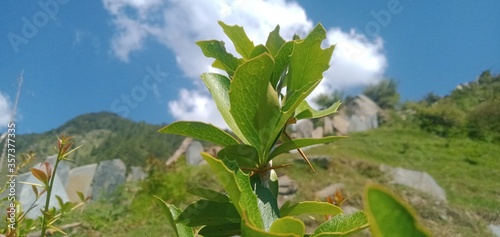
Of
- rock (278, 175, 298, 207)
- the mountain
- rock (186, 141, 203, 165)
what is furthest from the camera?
the mountain

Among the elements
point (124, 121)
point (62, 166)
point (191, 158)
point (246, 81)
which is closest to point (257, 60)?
point (246, 81)

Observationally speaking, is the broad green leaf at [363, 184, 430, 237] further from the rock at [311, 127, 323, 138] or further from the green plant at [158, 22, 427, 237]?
the rock at [311, 127, 323, 138]

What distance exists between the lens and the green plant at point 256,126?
0.36 metres

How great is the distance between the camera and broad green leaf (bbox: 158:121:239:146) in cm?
43

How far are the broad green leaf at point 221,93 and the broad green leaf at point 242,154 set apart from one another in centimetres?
3

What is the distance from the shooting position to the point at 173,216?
442 millimetres

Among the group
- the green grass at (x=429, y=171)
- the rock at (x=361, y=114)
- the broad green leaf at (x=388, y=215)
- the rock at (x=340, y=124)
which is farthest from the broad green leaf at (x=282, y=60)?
the rock at (x=361, y=114)

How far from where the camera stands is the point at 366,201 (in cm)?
19

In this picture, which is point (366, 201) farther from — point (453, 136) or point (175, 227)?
point (453, 136)

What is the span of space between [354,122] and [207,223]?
1406 centimetres

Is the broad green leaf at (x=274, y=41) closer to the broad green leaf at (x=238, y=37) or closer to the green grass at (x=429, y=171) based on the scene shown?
the broad green leaf at (x=238, y=37)

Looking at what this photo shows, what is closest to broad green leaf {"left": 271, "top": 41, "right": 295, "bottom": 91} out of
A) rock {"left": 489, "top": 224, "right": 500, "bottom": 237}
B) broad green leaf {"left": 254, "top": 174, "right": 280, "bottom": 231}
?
broad green leaf {"left": 254, "top": 174, "right": 280, "bottom": 231}

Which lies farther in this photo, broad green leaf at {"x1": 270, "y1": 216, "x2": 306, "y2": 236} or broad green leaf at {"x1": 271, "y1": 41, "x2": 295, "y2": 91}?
broad green leaf at {"x1": 271, "y1": 41, "x2": 295, "y2": 91}

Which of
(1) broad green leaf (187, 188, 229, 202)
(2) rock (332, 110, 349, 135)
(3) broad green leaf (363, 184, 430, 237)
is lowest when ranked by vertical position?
(3) broad green leaf (363, 184, 430, 237)
